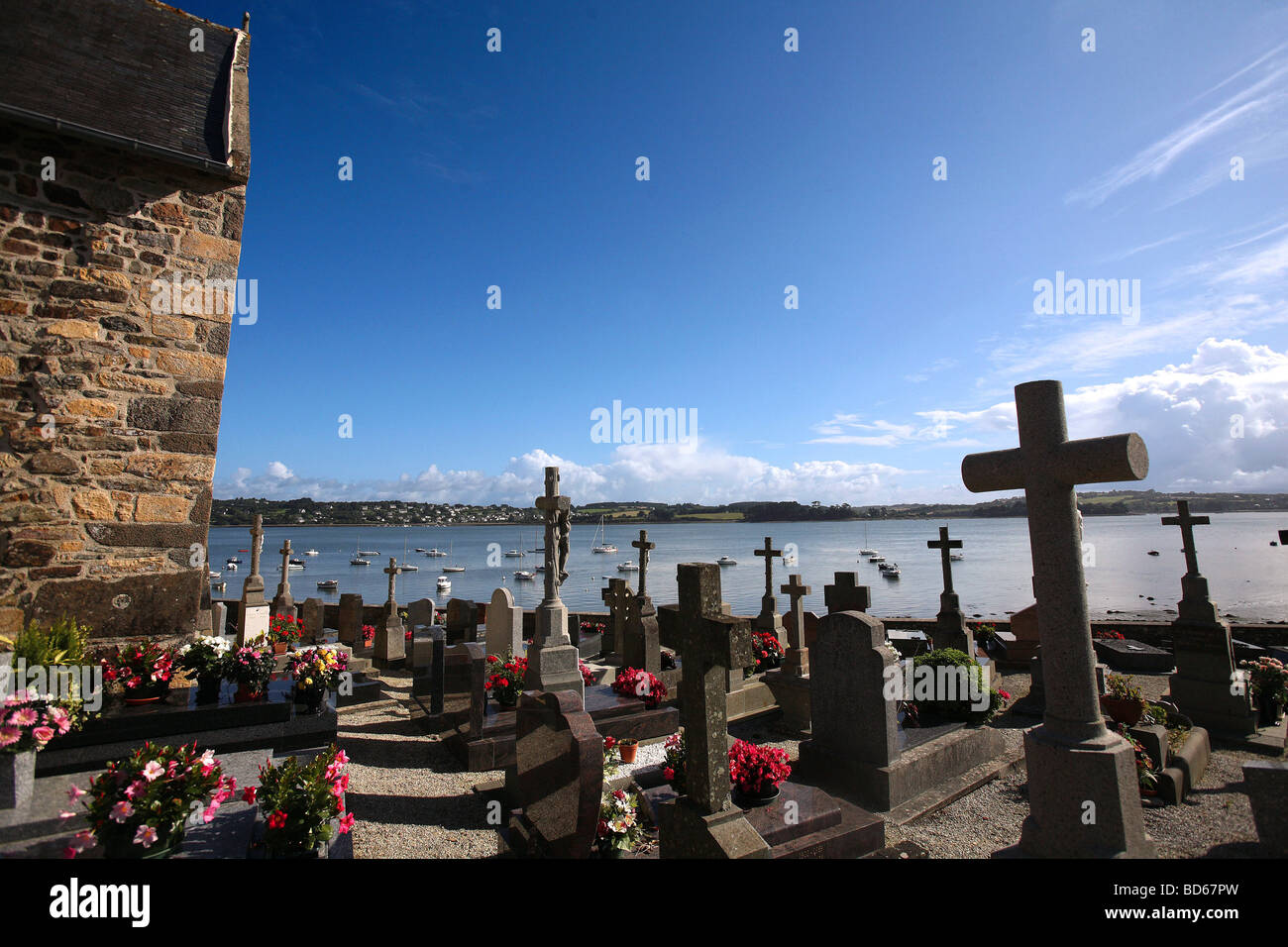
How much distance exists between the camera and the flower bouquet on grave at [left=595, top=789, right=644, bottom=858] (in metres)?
4.14

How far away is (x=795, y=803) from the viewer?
14.2ft

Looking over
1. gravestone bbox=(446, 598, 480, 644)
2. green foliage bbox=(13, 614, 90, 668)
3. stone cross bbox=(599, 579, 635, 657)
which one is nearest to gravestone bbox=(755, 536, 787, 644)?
stone cross bbox=(599, 579, 635, 657)

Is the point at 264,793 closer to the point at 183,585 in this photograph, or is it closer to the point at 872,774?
the point at 183,585

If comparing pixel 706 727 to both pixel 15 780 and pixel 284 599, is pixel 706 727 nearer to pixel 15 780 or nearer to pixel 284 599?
pixel 15 780

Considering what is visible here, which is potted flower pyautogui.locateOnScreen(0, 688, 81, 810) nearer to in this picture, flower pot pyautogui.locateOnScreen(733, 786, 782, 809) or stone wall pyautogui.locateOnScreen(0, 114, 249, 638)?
stone wall pyautogui.locateOnScreen(0, 114, 249, 638)

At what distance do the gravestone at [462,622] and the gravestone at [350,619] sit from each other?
2484 millimetres

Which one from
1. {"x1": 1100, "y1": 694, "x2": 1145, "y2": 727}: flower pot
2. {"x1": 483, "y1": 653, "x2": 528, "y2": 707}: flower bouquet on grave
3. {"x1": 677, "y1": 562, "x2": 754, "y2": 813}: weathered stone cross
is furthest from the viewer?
{"x1": 483, "y1": 653, "x2": 528, "y2": 707}: flower bouquet on grave

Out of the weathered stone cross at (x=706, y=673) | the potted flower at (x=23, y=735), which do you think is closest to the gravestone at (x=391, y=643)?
the potted flower at (x=23, y=735)

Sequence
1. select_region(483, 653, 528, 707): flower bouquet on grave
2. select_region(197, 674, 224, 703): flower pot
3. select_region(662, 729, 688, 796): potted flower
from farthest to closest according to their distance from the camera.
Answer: select_region(483, 653, 528, 707): flower bouquet on grave < select_region(197, 674, 224, 703): flower pot < select_region(662, 729, 688, 796): potted flower

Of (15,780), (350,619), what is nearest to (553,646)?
(15,780)

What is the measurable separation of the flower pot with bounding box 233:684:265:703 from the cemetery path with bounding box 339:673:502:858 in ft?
4.60

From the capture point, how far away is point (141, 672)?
549 cm

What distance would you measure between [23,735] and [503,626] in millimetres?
6794
